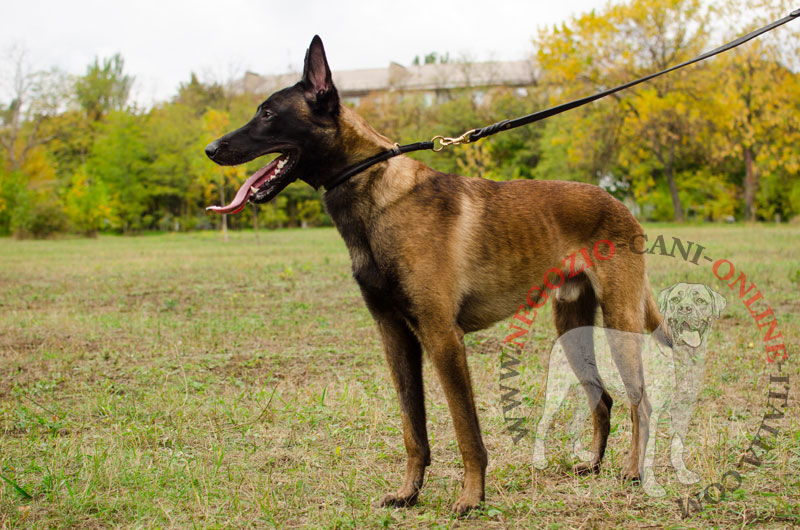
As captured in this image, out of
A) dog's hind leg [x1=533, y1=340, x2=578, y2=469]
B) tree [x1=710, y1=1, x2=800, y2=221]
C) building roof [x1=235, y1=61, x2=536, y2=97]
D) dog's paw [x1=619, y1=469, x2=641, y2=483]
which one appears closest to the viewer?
dog's paw [x1=619, y1=469, x2=641, y2=483]

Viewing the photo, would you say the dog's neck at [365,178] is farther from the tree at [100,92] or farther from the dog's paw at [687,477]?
the tree at [100,92]

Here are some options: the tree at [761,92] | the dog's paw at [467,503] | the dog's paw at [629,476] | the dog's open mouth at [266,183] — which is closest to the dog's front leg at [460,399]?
the dog's paw at [467,503]

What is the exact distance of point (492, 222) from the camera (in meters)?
3.65

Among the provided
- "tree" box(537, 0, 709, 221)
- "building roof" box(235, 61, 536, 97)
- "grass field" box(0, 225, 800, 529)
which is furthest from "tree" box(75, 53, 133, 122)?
"grass field" box(0, 225, 800, 529)

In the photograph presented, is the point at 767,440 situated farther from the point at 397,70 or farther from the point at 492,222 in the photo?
the point at 397,70

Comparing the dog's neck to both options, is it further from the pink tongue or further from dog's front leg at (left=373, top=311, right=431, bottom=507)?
dog's front leg at (left=373, top=311, right=431, bottom=507)

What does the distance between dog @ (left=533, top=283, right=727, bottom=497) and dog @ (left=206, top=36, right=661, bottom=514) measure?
137 millimetres

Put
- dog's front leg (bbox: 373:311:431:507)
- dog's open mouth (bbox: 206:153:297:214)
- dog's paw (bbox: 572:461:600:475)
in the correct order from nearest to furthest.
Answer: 1. dog's open mouth (bbox: 206:153:297:214)
2. dog's front leg (bbox: 373:311:431:507)
3. dog's paw (bbox: 572:461:600:475)

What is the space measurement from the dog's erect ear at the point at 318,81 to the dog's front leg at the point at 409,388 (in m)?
1.19

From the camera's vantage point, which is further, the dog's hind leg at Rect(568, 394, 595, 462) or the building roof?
the building roof

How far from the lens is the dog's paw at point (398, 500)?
3.52 metres

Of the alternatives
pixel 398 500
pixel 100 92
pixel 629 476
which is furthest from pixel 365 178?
pixel 100 92

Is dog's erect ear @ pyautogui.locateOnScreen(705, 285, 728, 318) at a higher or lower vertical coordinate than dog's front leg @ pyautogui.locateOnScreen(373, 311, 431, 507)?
higher

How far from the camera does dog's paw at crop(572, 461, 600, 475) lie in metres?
3.89
